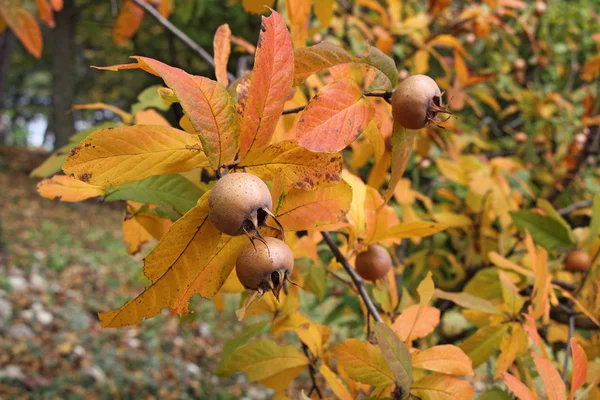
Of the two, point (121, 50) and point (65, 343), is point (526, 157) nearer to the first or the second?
point (65, 343)

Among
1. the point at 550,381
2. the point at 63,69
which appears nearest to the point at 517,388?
the point at 550,381

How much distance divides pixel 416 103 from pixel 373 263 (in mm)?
318

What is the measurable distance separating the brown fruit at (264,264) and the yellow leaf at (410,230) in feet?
1.01

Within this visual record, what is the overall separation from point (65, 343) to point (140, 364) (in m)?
0.47

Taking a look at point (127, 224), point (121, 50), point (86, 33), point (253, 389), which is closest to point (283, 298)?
point (127, 224)

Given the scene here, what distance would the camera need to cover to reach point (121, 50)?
6.43m

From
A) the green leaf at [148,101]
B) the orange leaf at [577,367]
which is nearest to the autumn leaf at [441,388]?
the orange leaf at [577,367]

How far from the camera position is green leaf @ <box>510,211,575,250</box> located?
3.56 ft

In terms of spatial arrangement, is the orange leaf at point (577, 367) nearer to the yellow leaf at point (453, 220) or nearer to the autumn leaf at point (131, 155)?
the autumn leaf at point (131, 155)

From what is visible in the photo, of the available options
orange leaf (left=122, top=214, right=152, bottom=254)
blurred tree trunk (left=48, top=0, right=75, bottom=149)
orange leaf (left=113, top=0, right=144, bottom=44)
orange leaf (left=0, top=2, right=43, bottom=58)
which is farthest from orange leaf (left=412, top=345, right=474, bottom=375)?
blurred tree trunk (left=48, top=0, right=75, bottom=149)

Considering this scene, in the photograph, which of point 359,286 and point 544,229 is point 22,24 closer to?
point 359,286

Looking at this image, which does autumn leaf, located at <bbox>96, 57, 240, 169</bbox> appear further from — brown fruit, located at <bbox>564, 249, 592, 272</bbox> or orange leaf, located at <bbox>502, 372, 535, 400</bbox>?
brown fruit, located at <bbox>564, 249, 592, 272</bbox>

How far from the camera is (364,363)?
A: 0.66 m

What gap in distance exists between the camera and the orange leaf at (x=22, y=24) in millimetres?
1390
